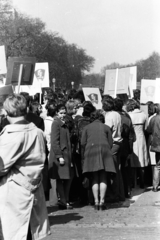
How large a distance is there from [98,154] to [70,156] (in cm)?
42

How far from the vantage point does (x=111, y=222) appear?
7621 mm

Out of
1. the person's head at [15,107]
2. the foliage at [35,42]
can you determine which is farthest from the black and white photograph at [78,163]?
the foliage at [35,42]

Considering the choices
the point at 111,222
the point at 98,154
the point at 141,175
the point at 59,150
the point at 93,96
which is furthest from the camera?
the point at 93,96

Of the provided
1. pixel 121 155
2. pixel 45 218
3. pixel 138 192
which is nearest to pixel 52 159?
pixel 121 155

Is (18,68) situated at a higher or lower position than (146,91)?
higher

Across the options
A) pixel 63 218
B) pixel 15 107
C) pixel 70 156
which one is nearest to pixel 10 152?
pixel 15 107

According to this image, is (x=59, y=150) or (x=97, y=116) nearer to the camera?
(x=59, y=150)

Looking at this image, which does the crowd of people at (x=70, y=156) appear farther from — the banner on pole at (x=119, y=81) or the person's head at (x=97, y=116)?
the banner on pole at (x=119, y=81)

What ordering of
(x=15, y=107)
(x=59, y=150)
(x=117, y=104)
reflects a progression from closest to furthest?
(x=15, y=107)
(x=59, y=150)
(x=117, y=104)

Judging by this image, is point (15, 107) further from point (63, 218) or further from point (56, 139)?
point (56, 139)

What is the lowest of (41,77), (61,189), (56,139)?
(61,189)

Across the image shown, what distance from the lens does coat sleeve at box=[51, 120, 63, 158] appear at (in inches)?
334

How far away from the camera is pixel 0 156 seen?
14.8ft

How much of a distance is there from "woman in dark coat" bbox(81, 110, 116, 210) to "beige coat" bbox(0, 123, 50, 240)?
400 cm
